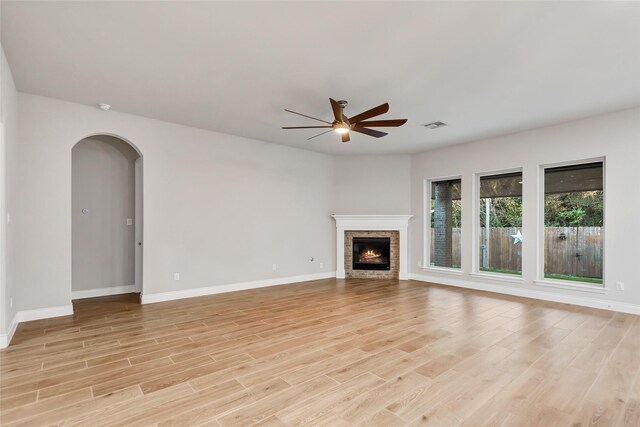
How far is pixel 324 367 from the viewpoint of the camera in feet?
9.48

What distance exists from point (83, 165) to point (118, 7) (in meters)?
3.82

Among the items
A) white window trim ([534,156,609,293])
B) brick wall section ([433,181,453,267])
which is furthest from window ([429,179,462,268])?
white window trim ([534,156,609,293])

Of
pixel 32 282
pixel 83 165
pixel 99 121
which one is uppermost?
pixel 99 121

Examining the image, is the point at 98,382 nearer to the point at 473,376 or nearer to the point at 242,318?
the point at 242,318

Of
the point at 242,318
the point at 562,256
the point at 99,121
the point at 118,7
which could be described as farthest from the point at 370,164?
the point at 118,7

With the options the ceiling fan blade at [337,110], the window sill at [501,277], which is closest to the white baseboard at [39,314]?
the ceiling fan blade at [337,110]

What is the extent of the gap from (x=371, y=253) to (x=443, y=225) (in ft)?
5.60

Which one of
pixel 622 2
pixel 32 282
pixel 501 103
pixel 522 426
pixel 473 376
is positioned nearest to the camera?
pixel 522 426

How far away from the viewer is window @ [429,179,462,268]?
705 cm

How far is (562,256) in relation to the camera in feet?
18.3

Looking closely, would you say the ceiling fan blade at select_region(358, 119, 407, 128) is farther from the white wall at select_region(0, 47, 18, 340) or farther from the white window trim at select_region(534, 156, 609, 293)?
the white wall at select_region(0, 47, 18, 340)

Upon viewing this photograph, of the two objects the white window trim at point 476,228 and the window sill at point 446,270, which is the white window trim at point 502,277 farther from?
the window sill at point 446,270

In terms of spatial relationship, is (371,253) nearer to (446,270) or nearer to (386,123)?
(446,270)

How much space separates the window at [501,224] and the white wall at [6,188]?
23.4 ft
